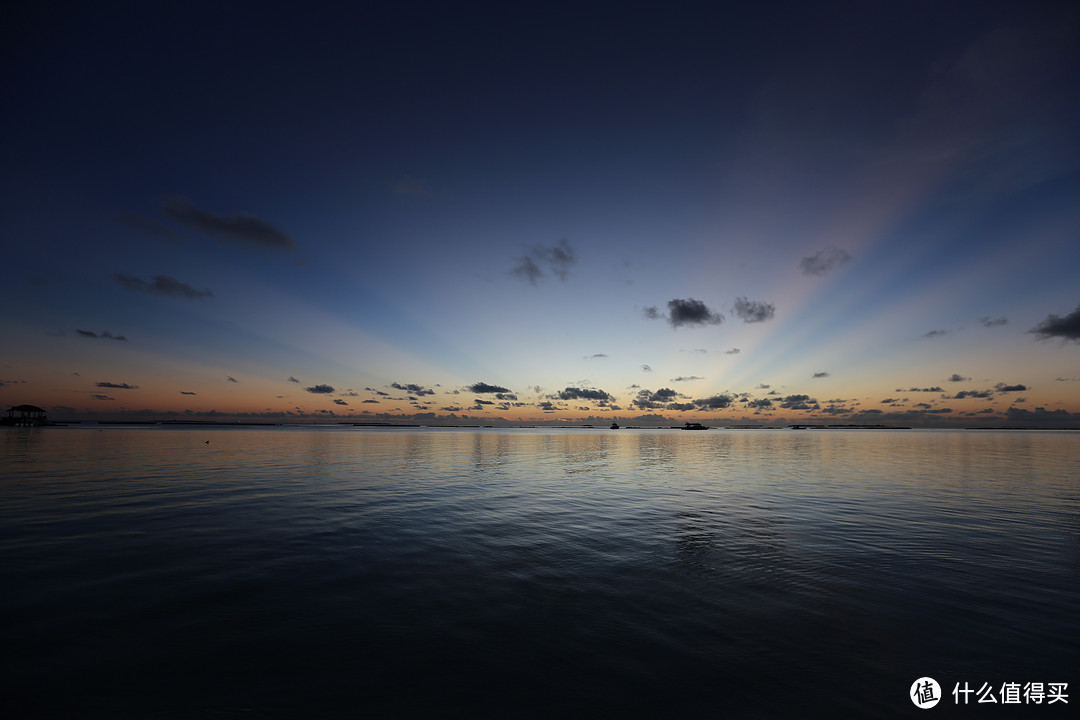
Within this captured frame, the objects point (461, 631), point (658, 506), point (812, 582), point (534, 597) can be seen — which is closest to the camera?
point (461, 631)

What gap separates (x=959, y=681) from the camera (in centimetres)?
721

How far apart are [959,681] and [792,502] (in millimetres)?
16916

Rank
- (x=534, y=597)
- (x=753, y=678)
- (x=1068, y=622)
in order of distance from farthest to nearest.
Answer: (x=534, y=597) < (x=1068, y=622) < (x=753, y=678)

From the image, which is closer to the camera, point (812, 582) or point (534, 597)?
point (534, 597)

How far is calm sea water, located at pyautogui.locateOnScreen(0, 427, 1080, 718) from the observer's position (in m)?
6.66

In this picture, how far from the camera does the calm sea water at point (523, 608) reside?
6.66 metres

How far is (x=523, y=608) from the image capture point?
9.68 m

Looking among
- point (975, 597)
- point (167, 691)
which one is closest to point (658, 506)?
point (975, 597)

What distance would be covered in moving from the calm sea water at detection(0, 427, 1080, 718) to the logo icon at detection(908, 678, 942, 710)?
12cm

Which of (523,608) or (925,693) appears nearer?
(925,693)

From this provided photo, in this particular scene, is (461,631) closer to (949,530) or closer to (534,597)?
(534,597)

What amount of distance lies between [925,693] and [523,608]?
6.97 meters

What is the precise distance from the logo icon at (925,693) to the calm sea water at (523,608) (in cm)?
12

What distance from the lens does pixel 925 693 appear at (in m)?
6.95
